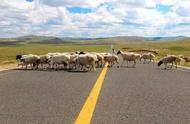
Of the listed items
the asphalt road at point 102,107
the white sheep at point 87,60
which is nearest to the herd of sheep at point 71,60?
the white sheep at point 87,60

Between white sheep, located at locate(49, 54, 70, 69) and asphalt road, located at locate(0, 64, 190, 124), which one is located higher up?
asphalt road, located at locate(0, 64, 190, 124)

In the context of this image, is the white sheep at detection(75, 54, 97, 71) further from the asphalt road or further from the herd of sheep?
the asphalt road

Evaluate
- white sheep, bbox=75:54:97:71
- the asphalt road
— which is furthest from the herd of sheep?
the asphalt road

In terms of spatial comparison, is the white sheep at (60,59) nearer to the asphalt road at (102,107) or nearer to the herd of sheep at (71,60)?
the herd of sheep at (71,60)

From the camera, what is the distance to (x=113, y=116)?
7902 millimetres

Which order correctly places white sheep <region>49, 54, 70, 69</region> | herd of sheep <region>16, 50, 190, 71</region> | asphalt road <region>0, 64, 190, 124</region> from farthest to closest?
1. white sheep <region>49, 54, 70, 69</region>
2. herd of sheep <region>16, 50, 190, 71</region>
3. asphalt road <region>0, 64, 190, 124</region>

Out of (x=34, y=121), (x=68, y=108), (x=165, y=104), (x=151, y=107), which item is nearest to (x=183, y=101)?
(x=165, y=104)

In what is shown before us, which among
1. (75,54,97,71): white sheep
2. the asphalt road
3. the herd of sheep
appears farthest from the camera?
the herd of sheep

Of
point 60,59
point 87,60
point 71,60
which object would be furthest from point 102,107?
point 71,60

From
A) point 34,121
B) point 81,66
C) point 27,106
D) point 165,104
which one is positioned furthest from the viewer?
point 81,66

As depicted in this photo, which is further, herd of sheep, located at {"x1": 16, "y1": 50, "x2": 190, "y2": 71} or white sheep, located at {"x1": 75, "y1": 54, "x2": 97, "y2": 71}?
herd of sheep, located at {"x1": 16, "y1": 50, "x2": 190, "y2": 71}

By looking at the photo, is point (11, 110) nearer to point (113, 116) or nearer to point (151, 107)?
point (113, 116)

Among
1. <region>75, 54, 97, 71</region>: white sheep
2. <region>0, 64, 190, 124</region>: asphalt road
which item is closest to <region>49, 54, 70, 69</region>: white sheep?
<region>75, 54, 97, 71</region>: white sheep

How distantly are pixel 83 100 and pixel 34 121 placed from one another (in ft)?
10.9
